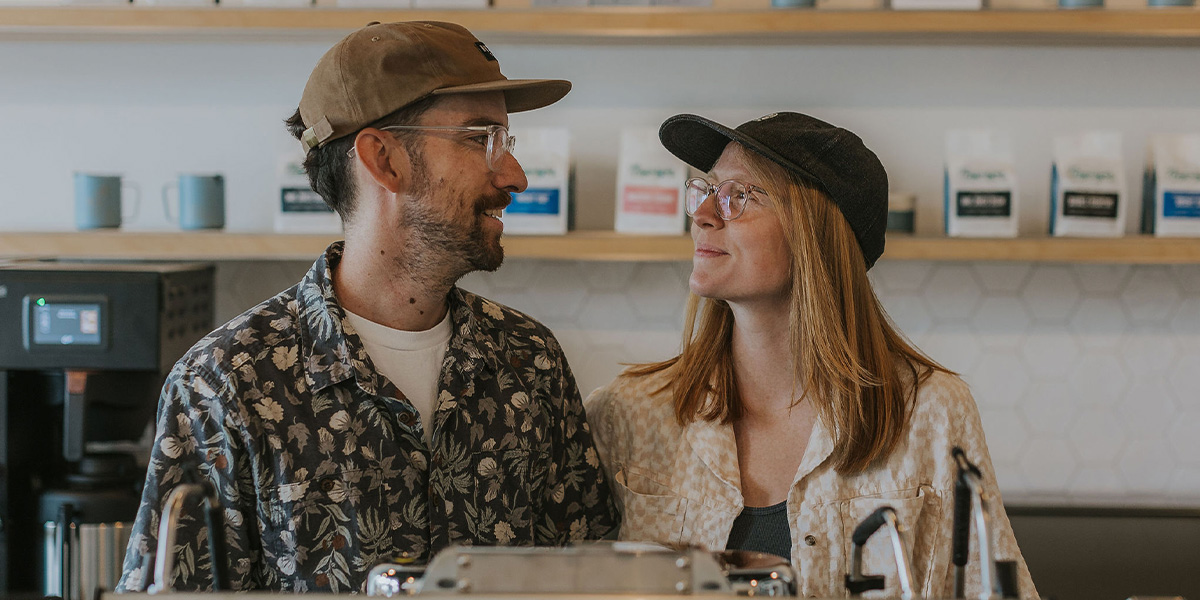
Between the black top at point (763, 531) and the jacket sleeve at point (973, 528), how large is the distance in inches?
8.4

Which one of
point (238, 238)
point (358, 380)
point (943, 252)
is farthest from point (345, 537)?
point (943, 252)

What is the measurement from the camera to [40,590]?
6.76 ft

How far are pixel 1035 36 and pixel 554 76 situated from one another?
1.08m

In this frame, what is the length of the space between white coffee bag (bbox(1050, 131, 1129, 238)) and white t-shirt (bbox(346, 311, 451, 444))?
1.46m

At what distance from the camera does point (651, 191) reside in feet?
7.22

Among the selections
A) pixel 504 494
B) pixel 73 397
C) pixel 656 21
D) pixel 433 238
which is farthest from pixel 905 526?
pixel 73 397

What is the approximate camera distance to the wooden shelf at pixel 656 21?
210cm

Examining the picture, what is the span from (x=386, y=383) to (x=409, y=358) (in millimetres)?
86

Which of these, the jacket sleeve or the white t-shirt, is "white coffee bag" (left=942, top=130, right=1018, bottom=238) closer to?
the jacket sleeve

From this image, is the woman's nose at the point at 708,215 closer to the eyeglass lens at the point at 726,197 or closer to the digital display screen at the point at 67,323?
the eyeglass lens at the point at 726,197

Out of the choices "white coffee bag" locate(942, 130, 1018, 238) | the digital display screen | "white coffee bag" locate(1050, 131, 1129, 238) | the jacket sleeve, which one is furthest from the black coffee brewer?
"white coffee bag" locate(1050, 131, 1129, 238)

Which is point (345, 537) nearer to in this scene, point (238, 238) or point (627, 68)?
point (238, 238)

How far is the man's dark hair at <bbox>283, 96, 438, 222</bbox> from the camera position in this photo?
1.42m

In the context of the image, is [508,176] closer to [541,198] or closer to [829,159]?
[829,159]
